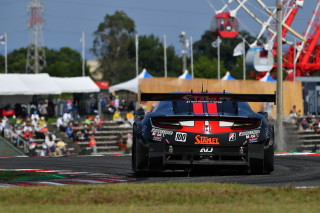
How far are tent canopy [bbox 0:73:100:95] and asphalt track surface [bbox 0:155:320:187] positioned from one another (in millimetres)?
28827

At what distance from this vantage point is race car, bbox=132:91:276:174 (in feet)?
37.6

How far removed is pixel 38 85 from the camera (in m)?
46.6

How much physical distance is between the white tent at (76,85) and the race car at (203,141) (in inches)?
1463

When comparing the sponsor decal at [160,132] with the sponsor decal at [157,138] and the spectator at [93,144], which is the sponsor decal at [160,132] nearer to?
the sponsor decal at [157,138]

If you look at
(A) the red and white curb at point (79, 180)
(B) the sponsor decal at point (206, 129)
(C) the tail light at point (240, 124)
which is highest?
(C) the tail light at point (240, 124)

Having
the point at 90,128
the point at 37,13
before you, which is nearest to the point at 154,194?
the point at 90,128

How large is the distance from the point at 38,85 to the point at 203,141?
118 ft

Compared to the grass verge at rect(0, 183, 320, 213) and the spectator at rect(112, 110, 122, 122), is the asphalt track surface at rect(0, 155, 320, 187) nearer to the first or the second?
the grass verge at rect(0, 183, 320, 213)

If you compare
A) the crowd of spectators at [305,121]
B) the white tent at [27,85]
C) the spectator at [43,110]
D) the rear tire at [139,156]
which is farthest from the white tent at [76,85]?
the rear tire at [139,156]

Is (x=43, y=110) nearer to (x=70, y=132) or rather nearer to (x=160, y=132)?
(x=70, y=132)

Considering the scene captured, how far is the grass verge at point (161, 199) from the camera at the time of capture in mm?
7789

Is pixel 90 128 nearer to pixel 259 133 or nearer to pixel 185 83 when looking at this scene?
pixel 185 83

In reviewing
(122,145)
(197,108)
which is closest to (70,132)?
(122,145)

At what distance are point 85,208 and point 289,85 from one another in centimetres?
4130
